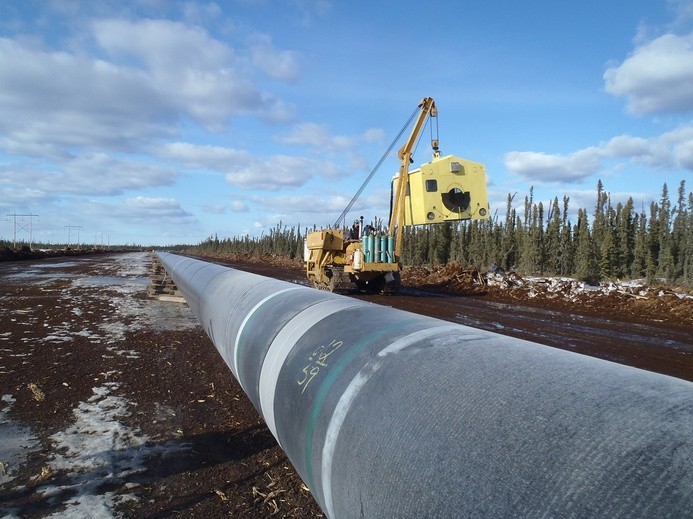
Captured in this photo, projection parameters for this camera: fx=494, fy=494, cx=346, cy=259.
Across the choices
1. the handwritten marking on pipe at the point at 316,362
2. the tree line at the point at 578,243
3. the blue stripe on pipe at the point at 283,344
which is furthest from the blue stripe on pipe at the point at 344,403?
the tree line at the point at 578,243

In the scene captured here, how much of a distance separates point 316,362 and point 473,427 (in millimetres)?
925

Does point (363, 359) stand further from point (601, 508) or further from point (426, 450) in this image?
point (601, 508)

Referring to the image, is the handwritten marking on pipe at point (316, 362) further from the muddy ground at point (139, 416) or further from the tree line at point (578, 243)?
the tree line at point (578, 243)

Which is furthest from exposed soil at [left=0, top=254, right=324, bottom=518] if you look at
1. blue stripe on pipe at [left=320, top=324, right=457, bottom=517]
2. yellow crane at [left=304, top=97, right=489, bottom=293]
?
yellow crane at [left=304, top=97, right=489, bottom=293]

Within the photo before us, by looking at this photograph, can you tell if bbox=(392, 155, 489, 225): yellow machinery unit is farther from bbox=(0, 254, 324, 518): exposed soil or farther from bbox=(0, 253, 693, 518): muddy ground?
bbox=(0, 254, 324, 518): exposed soil

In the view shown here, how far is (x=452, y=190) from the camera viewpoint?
14805mm

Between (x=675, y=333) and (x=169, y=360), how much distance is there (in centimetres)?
1022

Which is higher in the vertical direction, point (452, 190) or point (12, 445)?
point (452, 190)

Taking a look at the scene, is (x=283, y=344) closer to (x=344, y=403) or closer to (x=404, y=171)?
(x=344, y=403)

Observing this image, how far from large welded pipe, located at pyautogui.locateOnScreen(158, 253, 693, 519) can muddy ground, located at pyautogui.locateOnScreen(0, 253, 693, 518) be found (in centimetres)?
144

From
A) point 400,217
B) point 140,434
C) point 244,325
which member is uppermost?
point 400,217

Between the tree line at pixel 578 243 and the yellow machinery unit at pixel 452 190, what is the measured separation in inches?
743

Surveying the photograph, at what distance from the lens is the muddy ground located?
3107 mm

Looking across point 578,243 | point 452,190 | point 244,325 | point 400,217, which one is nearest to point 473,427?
point 244,325
